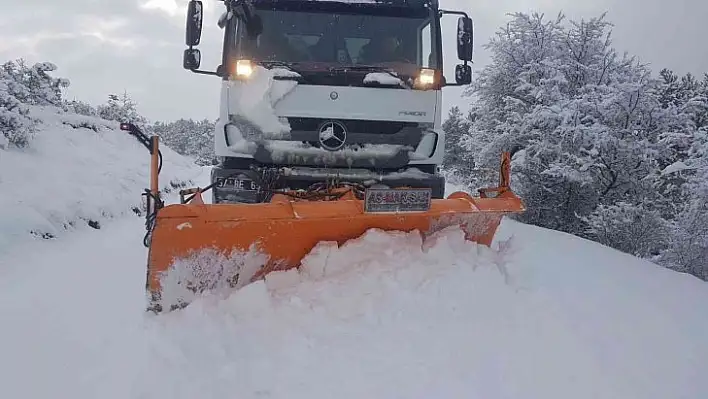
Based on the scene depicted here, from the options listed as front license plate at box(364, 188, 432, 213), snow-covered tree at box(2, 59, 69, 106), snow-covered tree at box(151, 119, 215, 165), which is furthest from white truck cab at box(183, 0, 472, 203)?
snow-covered tree at box(151, 119, 215, 165)

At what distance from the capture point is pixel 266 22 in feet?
15.8

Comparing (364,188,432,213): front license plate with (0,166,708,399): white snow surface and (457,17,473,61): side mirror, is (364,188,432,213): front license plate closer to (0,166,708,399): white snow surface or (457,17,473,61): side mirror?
(0,166,708,399): white snow surface

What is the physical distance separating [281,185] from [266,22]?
1539 millimetres

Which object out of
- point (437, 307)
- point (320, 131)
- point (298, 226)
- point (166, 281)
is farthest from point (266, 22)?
point (437, 307)

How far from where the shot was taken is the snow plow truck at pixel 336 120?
354 centimetres

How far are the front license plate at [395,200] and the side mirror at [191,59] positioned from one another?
2.46 m

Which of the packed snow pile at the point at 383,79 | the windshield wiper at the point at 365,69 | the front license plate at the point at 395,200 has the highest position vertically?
the windshield wiper at the point at 365,69

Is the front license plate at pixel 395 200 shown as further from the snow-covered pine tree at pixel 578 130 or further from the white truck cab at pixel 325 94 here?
the snow-covered pine tree at pixel 578 130

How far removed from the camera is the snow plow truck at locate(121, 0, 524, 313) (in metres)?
3.54

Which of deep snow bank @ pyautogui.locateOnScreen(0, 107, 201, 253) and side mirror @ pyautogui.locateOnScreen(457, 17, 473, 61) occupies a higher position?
side mirror @ pyautogui.locateOnScreen(457, 17, 473, 61)

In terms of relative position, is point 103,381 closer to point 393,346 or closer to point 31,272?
point 393,346

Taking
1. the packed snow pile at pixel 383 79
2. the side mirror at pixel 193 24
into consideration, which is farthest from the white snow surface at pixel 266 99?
the side mirror at pixel 193 24

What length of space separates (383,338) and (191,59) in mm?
3304

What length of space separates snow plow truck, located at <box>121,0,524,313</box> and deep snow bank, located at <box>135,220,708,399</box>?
0.74 feet
